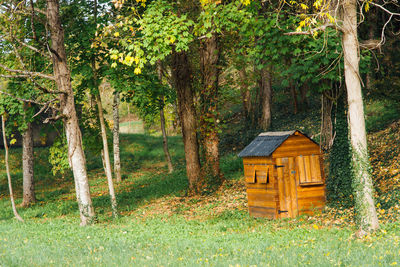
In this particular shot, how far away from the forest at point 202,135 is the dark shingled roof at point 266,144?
0.71 ft

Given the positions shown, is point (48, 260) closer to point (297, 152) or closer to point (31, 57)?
point (297, 152)

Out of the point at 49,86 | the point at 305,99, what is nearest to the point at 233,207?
the point at 49,86

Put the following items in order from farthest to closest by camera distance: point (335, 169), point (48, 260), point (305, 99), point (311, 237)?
point (305, 99), point (335, 169), point (311, 237), point (48, 260)

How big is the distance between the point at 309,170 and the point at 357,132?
3497 mm

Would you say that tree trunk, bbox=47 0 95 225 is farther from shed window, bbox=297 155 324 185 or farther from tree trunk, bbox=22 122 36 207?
shed window, bbox=297 155 324 185

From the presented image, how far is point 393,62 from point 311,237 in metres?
10.7

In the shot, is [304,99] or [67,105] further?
[304,99]

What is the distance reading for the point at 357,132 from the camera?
29.8 feet

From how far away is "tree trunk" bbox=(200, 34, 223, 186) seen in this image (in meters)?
17.5

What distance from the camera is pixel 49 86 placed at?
16.5 meters

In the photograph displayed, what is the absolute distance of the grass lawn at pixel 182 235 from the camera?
7352 millimetres

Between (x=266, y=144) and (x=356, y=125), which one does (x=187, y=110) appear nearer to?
(x=266, y=144)

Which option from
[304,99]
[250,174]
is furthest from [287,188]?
[304,99]

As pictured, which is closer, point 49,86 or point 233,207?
point 233,207
